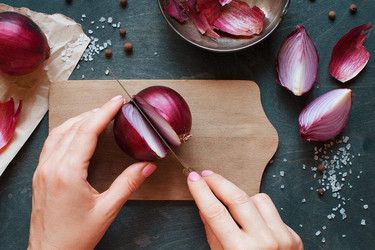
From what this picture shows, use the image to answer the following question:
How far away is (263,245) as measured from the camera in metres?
0.92

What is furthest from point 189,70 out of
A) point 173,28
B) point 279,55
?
point 279,55

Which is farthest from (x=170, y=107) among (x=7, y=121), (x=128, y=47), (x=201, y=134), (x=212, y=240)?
(x=7, y=121)

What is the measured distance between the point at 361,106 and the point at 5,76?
1166 mm

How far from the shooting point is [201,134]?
1.17 m

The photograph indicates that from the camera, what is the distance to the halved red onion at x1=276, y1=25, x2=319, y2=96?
1.16m

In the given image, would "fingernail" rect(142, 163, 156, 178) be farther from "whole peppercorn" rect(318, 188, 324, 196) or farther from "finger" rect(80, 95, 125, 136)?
"whole peppercorn" rect(318, 188, 324, 196)

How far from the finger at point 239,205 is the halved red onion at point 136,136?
0.58 feet

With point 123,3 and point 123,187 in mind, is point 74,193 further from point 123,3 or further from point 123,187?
point 123,3

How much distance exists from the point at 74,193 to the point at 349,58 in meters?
0.95

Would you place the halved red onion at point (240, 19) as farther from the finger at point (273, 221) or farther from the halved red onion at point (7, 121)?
the halved red onion at point (7, 121)

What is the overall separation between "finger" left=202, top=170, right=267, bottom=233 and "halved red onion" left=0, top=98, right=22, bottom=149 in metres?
0.64

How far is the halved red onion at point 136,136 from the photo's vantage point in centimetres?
102

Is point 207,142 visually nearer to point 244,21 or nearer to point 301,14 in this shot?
point 244,21

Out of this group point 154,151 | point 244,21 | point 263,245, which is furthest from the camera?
point 244,21
